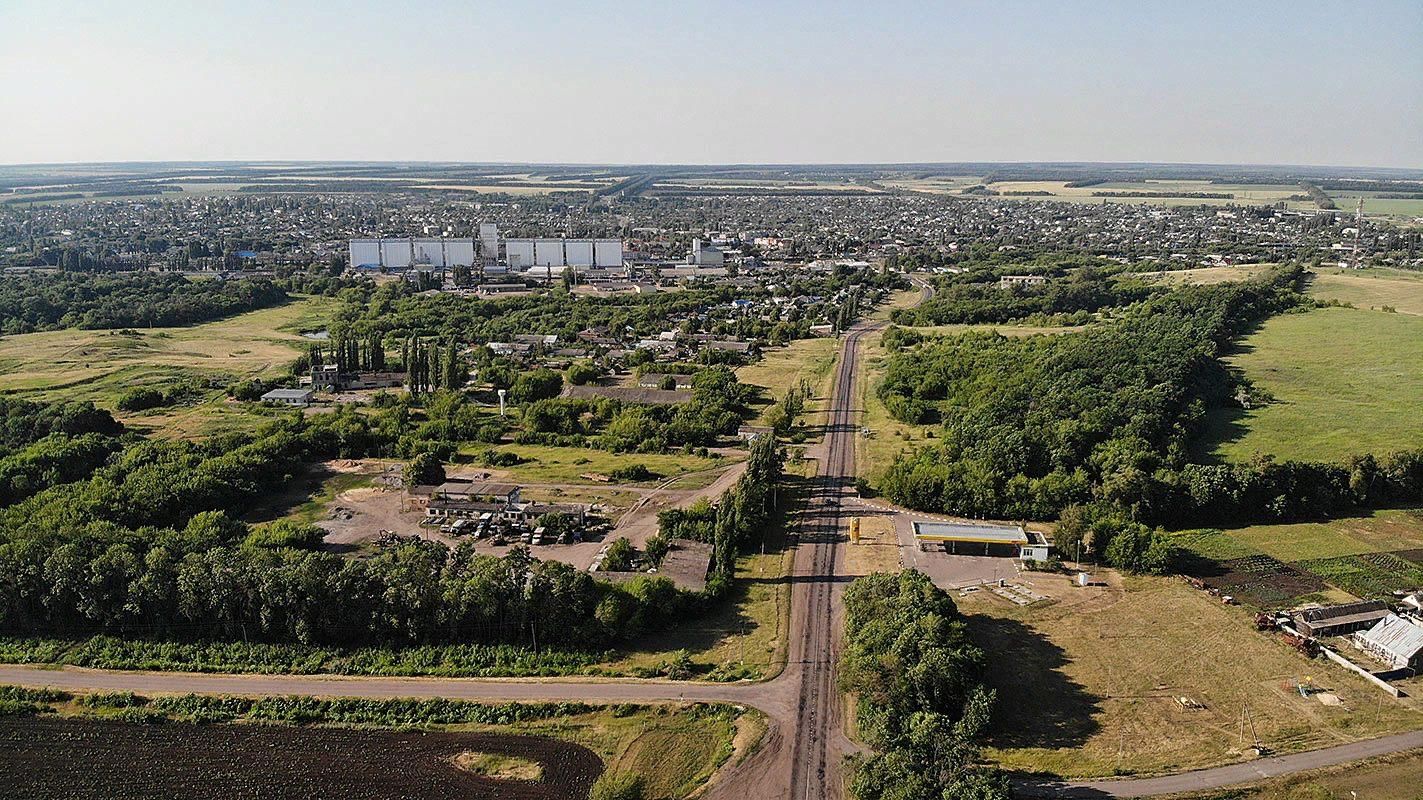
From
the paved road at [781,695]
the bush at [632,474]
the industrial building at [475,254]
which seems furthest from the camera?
the industrial building at [475,254]

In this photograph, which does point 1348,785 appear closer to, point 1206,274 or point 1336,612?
point 1336,612

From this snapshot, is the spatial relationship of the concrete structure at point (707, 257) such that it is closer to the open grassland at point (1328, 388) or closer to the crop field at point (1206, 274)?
the crop field at point (1206, 274)

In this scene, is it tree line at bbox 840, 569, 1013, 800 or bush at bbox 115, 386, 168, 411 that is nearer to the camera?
tree line at bbox 840, 569, 1013, 800

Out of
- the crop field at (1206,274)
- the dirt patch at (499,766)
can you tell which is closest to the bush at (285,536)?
the dirt patch at (499,766)

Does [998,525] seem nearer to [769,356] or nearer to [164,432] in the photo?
[769,356]

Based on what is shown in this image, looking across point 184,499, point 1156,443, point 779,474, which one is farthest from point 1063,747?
point 184,499

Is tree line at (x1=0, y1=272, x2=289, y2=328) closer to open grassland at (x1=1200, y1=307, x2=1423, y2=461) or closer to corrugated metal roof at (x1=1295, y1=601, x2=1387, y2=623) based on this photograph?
open grassland at (x1=1200, y1=307, x2=1423, y2=461)

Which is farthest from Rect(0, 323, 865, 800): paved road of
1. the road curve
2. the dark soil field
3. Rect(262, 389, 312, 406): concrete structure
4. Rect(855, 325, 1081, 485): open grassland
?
Rect(262, 389, 312, 406): concrete structure
